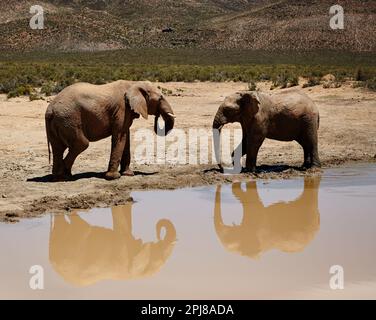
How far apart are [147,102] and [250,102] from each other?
1.87 m

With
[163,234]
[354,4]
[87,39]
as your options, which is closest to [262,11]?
[354,4]

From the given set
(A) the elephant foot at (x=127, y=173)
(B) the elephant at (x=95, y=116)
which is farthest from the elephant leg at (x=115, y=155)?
(A) the elephant foot at (x=127, y=173)

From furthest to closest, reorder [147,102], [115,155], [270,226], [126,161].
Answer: [126,161] → [147,102] → [115,155] → [270,226]

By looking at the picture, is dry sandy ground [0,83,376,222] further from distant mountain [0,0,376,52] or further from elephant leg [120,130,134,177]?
distant mountain [0,0,376,52]

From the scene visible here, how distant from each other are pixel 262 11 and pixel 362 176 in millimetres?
89490

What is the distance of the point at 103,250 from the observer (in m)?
8.41

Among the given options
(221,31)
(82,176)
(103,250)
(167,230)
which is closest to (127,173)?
(82,176)

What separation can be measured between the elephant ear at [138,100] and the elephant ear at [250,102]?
1753 mm

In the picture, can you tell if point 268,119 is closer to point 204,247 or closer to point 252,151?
point 252,151

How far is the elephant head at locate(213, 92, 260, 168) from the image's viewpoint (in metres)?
12.9

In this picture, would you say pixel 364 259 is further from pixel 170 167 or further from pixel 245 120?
pixel 170 167

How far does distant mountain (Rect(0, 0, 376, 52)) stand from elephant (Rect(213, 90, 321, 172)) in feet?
227
